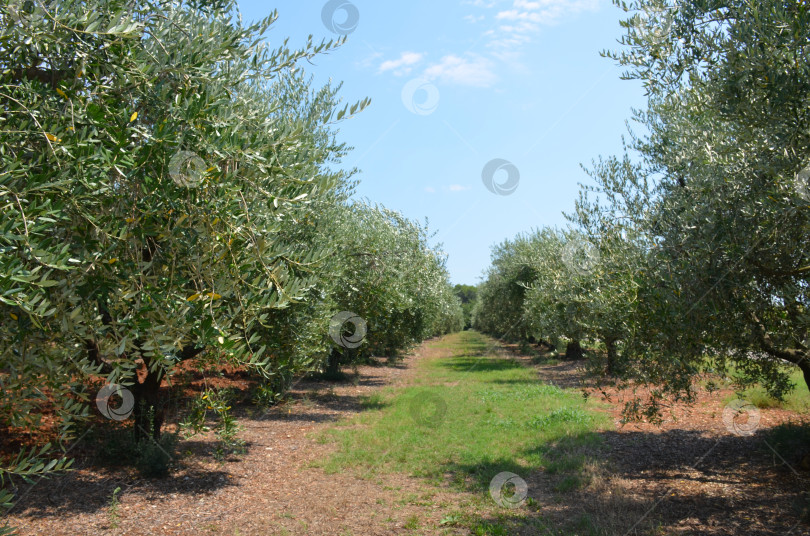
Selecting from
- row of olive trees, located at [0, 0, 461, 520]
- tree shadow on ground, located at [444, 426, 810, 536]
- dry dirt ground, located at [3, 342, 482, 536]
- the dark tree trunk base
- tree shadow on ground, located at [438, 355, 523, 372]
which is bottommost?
dry dirt ground, located at [3, 342, 482, 536]

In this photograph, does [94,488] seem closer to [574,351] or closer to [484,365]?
[484,365]

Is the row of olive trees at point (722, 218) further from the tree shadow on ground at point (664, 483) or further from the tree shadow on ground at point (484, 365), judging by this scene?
the tree shadow on ground at point (484, 365)

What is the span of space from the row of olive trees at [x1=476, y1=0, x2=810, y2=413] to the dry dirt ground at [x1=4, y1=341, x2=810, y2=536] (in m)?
1.87

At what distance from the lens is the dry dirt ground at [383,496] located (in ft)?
25.1

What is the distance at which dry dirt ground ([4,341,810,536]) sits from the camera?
765 centimetres

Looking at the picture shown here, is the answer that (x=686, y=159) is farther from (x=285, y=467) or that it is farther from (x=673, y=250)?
(x=285, y=467)

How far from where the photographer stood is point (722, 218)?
6.82 meters

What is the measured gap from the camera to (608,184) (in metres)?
11.6

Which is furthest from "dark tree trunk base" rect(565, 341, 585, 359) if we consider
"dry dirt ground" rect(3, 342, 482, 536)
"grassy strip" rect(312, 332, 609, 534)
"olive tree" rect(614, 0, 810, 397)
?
"olive tree" rect(614, 0, 810, 397)

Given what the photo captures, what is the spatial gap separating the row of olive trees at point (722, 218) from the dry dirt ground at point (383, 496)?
1.87 metres

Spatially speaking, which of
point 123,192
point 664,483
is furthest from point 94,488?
point 664,483

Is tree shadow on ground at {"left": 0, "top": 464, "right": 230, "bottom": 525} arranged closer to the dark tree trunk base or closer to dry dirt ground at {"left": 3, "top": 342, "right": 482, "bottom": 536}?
dry dirt ground at {"left": 3, "top": 342, "right": 482, "bottom": 536}

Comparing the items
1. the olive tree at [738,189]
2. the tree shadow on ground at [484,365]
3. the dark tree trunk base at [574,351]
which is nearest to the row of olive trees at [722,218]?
the olive tree at [738,189]

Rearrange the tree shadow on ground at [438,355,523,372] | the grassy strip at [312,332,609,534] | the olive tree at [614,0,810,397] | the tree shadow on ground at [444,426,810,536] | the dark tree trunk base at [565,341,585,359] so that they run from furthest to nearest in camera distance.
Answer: the dark tree trunk base at [565,341,585,359] → the tree shadow on ground at [438,355,523,372] → the grassy strip at [312,332,609,534] → the tree shadow on ground at [444,426,810,536] → the olive tree at [614,0,810,397]
